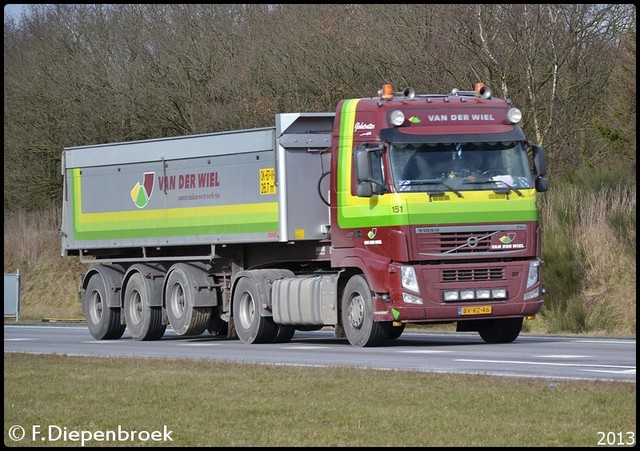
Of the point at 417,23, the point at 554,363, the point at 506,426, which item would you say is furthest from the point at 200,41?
the point at 506,426

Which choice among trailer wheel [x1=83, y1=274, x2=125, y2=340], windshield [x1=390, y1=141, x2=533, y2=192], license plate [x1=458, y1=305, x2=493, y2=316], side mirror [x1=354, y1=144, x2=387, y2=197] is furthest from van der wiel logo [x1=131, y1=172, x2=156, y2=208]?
license plate [x1=458, y1=305, x2=493, y2=316]

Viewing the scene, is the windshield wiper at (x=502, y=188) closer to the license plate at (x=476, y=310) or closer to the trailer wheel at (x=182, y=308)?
the license plate at (x=476, y=310)

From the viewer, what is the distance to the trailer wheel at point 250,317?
2378 cm

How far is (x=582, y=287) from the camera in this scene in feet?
92.4

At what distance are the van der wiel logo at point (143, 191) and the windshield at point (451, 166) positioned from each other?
6.76 m

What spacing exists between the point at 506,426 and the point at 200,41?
36074 mm

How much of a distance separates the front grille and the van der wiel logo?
24.0 feet

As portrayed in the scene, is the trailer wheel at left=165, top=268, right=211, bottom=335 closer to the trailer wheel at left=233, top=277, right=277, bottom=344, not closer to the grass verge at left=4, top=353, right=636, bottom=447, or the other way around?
the trailer wheel at left=233, top=277, right=277, bottom=344

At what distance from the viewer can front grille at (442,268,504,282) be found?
20875mm

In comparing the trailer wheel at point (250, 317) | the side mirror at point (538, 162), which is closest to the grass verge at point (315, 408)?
the side mirror at point (538, 162)

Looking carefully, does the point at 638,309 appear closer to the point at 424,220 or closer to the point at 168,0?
the point at 424,220

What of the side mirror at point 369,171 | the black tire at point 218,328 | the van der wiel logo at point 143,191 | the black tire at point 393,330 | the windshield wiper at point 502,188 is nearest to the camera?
the side mirror at point 369,171

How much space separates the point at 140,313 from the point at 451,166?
8.29 metres

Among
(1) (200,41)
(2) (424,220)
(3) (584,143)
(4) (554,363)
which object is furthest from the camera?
(1) (200,41)
